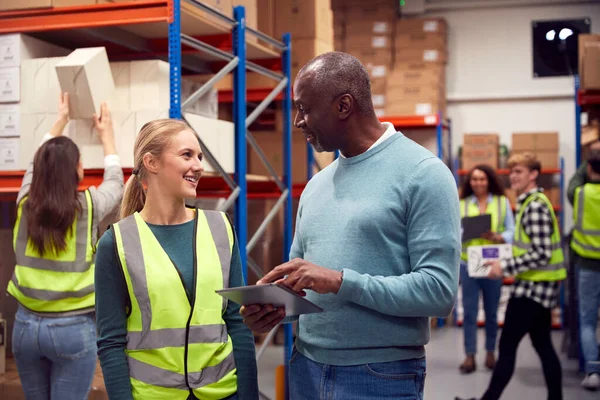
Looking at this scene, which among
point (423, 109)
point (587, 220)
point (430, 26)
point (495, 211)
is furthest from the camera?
point (430, 26)

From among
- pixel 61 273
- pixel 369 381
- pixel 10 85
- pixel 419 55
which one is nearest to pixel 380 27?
pixel 419 55

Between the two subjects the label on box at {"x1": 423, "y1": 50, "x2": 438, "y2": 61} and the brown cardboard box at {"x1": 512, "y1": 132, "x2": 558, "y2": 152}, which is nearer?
the brown cardboard box at {"x1": 512, "y1": 132, "x2": 558, "y2": 152}

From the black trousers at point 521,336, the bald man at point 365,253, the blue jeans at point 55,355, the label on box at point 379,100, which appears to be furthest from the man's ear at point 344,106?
the label on box at point 379,100

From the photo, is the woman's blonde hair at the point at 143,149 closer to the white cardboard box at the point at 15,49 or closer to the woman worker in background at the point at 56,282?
the woman worker in background at the point at 56,282

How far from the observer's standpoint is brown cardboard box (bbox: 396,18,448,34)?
957 centimetres

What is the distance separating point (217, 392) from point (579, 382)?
15.8ft

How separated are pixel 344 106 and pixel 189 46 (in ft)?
9.20

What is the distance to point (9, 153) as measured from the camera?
12.9 feet

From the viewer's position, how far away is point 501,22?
33.4 ft

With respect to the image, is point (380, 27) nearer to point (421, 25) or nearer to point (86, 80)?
point (421, 25)

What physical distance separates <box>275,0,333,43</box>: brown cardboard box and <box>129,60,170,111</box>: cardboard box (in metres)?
2.34

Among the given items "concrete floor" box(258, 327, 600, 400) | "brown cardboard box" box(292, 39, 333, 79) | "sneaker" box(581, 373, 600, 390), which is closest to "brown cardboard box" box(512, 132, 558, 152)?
"concrete floor" box(258, 327, 600, 400)

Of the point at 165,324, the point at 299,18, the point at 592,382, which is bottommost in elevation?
the point at 592,382

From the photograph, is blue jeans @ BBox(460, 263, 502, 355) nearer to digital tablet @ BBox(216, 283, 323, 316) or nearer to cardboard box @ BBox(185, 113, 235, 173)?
cardboard box @ BBox(185, 113, 235, 173)
